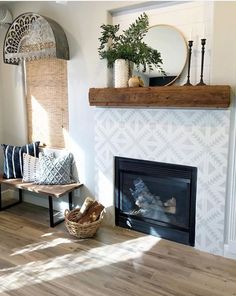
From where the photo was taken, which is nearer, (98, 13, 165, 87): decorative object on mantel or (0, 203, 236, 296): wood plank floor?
(0, 203, 236, 296): wood plank floor

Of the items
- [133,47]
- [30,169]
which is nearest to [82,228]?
[30,169]

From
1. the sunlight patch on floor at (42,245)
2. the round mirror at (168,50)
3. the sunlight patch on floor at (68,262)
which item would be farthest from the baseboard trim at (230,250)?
the round mirror at (168,50)

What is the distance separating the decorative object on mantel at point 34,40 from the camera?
285 centimetres

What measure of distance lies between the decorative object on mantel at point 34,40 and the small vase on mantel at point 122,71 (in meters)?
0.71

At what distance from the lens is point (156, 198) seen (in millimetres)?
2775

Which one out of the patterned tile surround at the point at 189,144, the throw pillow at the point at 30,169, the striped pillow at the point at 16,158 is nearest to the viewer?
the patterned tile surround at the point at 189,144

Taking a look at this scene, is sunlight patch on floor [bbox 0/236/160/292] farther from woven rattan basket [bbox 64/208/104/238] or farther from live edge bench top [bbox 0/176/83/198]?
live edge bench top [bbox 0/176/83/198]

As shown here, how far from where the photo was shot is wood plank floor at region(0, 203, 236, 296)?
1981 mm

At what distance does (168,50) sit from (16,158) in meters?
2.23

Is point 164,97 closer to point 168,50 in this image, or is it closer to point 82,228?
point 168,50

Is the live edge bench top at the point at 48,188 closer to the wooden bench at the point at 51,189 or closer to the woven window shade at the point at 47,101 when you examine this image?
the wooden bench at the point at 51,189

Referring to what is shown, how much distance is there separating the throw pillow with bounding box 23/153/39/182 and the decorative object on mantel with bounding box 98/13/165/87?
151 centimetres

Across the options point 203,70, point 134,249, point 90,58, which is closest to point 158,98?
point 203,70

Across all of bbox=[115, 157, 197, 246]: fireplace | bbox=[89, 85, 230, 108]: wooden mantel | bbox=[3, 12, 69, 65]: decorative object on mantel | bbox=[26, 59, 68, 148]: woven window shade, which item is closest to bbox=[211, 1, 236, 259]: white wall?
bbox=[89, 85, 230, 108]: wooden mantel
